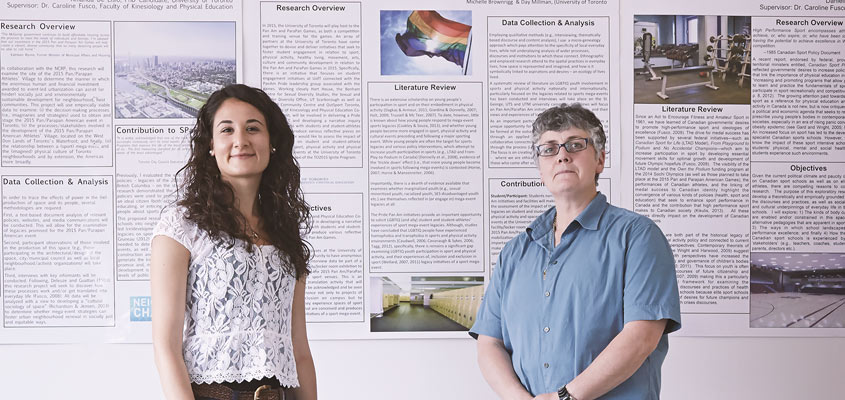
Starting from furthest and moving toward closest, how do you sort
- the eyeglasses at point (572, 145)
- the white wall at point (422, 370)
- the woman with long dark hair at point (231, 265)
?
the white wall at point (422, 370), the eyeglasses at point (572, 145), the woman with long dark hair at point (231, 265)

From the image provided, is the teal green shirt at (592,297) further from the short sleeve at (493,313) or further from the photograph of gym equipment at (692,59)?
the photograph of gym equipment at (692,59)

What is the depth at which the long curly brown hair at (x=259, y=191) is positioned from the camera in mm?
1677

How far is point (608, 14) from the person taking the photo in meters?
2.90

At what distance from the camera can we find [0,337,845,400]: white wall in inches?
112

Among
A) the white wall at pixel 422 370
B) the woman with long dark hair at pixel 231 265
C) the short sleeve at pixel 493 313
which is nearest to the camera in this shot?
the woman with long dark hair at pixel 231 265

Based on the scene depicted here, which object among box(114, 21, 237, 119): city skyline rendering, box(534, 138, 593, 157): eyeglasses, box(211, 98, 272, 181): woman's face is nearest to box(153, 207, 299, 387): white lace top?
box(211, 98, 272, 181): woman's face

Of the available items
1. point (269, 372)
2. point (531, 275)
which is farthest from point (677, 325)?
point (269, 372)

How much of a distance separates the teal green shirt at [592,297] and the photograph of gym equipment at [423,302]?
2.80 feet

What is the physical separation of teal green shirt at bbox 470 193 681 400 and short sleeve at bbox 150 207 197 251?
88 cm

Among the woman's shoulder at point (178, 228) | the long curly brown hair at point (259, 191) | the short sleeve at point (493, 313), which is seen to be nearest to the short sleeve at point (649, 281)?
the short sleeve at point (493, 313)

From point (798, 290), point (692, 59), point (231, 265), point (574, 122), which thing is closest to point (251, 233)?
point (231, 265)

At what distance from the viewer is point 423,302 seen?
2859mm

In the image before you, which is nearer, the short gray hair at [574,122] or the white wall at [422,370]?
the short gray hair at [574,122]

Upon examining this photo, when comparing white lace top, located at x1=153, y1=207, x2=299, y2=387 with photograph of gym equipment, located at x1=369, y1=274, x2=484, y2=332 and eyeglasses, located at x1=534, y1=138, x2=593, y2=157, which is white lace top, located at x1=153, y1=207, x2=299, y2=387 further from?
photograph of gym equipment, located at x1=369, y1=274, x2=484, y2=332
